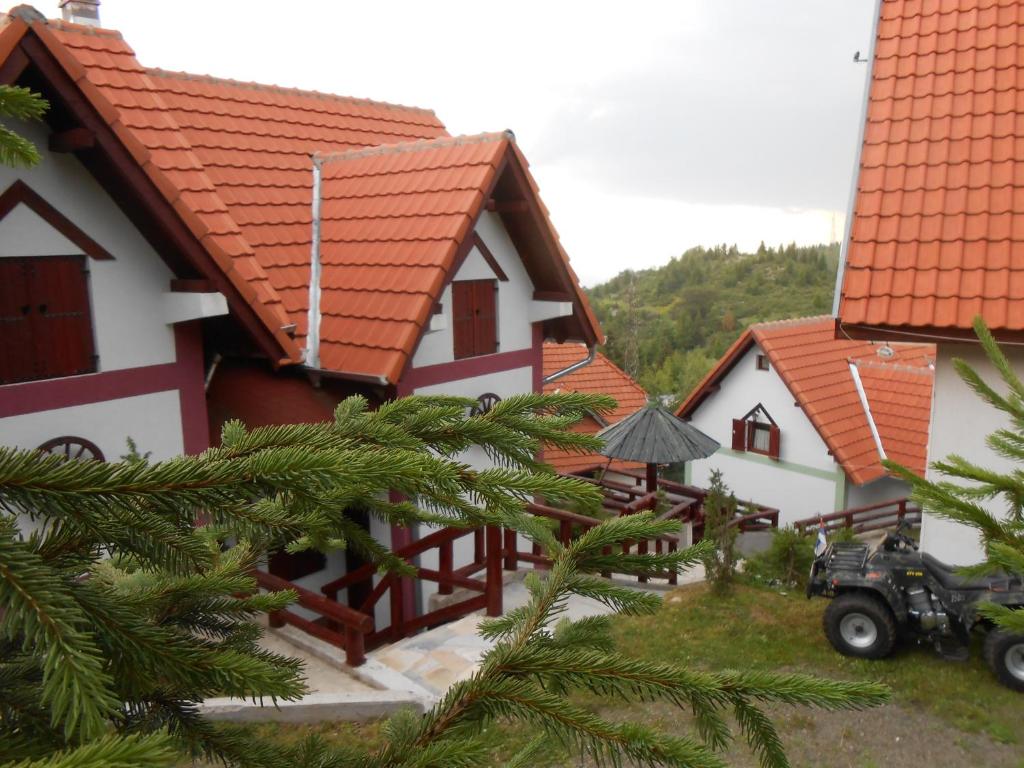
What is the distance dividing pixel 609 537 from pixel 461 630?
603 cm

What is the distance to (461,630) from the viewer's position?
7.56 metres

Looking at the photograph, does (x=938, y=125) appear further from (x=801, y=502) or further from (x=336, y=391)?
(x=801, y=502)

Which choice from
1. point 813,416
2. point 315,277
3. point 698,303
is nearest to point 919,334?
point 315,277

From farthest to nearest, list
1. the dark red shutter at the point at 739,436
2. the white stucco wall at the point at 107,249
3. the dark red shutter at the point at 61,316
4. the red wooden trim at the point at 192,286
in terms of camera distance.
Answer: the dark red shutter at the point at 739,436 < the red wooden trim at the point at 192,286 < the dark red shutter at the point at 61,316 < the white stucco wall at the point at 107,249

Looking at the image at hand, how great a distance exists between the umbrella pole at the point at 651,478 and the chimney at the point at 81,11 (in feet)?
26.8

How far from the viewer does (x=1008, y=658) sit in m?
6.39

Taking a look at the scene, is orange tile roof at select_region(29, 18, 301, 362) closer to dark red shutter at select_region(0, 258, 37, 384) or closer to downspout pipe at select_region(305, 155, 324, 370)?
downspout pipe at select_region(305, 155, 324, 370)

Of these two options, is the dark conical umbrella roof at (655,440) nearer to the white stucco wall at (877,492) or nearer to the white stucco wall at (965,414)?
the white stucco wall at (965,414)

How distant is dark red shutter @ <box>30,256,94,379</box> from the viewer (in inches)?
220

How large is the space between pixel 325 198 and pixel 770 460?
15.5 metres

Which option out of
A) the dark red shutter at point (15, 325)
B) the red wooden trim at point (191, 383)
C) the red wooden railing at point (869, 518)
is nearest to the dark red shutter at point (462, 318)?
the red wooden trim at point (191, 383)

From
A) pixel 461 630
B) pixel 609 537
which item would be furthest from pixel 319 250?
pixel 609 537

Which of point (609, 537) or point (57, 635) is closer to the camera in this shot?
point (57, 635)

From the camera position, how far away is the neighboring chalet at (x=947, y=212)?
5711 millimetres
